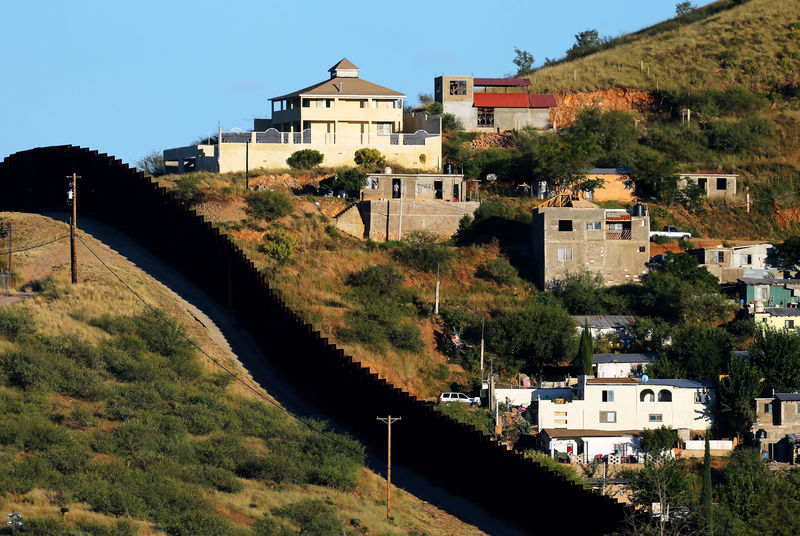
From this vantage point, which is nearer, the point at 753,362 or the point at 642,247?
the point at 753,362

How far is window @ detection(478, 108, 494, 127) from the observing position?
9456 cm

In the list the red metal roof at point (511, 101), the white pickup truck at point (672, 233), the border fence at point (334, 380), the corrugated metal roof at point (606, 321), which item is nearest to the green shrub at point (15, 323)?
the border fence at point (334, 380)

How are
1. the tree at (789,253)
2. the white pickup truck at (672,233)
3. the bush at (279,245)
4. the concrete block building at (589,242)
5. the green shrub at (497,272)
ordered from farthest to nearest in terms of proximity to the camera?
the white pickup truck at (672,233)
the tree at (789,253)
the concrete block building at (589,242)
the green shrub at (497,272)
the bush at (279,245)

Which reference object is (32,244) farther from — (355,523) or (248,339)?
(355,523)

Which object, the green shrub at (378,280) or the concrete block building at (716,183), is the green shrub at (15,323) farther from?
the concrete block building at (716,183)

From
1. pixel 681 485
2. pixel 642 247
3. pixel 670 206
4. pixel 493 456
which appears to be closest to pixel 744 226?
pixel 670 206

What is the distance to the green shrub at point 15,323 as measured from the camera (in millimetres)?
48531

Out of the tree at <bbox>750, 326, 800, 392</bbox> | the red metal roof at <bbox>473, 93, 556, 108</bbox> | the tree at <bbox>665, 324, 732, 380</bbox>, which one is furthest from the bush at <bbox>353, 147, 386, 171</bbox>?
the tree at <bbox>750, 326, 800, 392</bbox>

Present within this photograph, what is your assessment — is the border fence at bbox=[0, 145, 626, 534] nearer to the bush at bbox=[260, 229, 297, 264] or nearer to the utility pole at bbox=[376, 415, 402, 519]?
the utility pole at bbox=[376, 415, 402, 519]

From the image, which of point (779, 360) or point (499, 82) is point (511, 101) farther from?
point (779, 360)

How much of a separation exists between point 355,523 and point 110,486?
20.1 feet

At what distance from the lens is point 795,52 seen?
106 meters

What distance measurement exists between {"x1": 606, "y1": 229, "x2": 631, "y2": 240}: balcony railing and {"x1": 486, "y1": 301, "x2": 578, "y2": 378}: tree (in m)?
7.29

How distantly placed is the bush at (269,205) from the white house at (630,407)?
1801 centimetres
